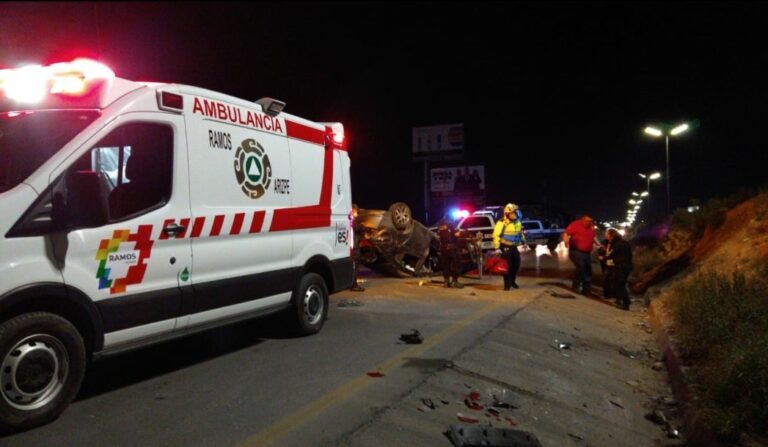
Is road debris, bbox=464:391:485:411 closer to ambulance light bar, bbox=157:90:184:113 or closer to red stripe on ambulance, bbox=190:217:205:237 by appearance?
red stripe on ambulance, bbox=190:217:205:237

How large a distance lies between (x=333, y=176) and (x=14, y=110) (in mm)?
3743

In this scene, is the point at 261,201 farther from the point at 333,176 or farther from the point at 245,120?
the point at 333,176

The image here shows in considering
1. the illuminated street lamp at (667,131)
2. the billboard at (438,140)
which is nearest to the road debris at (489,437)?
the illuminated street lamp at (667,131)

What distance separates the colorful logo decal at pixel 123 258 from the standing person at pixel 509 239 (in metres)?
7.77

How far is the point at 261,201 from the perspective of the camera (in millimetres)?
5953

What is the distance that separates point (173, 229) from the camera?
16.0 feet

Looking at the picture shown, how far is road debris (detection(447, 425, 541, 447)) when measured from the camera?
4.07 metres

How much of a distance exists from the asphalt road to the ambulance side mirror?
1.41 meters

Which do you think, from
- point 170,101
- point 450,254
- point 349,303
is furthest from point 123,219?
point 450,254

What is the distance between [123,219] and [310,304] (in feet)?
9.49

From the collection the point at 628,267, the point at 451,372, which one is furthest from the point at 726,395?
the point at 628,267

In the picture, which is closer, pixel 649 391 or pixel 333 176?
pixel 649 391

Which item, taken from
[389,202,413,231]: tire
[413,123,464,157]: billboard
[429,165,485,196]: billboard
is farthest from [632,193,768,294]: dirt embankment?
[413,123,464,157]: billboard

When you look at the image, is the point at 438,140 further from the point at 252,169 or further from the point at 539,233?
the point at 252,169
